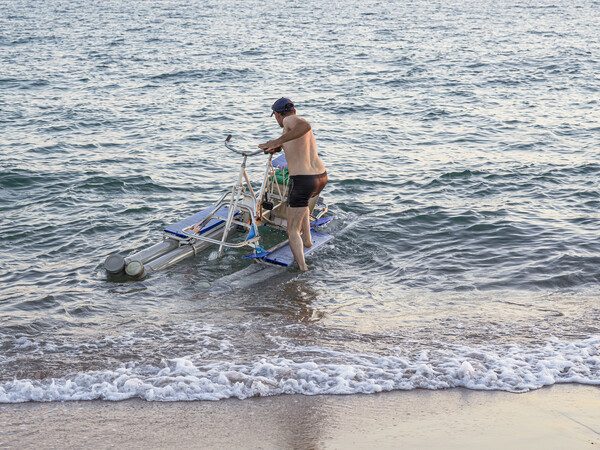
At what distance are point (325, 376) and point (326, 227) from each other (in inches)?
156

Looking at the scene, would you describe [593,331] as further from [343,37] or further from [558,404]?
[343,37]

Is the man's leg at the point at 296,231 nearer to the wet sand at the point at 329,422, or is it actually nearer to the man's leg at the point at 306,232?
the man's leg at the point at 306,232

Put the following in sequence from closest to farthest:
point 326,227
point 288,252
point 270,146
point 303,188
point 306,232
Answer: point 270,146 < point 303,188 < point 288,252 < point 306,232 < point 326,227

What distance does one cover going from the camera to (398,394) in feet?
16.8

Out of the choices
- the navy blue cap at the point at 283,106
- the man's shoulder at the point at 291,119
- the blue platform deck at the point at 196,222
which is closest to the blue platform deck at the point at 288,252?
the blue platform deck at the point at 196,222

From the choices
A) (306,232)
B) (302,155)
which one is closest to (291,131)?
(302,155)

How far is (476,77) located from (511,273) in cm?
1366

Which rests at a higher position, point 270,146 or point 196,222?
point 270,146

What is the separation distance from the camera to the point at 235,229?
8656mm

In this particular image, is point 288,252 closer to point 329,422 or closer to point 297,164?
point 297,164

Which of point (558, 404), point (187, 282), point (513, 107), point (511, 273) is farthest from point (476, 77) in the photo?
point (558, 404)

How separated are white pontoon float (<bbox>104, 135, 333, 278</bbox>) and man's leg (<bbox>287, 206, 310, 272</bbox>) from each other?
13 cm

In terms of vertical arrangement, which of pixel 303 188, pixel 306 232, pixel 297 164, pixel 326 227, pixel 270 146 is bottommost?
pixel 326 227

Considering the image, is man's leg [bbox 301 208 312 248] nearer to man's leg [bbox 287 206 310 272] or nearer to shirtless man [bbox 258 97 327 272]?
shirtless man [bbox 258 97 327 272]
